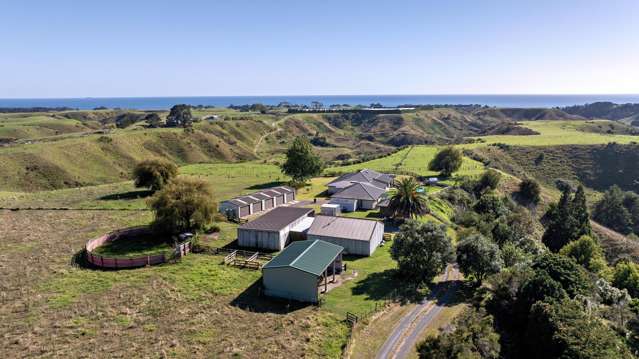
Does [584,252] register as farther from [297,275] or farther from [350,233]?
[297,275]

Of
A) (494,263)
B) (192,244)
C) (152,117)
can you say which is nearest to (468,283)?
(494,263)

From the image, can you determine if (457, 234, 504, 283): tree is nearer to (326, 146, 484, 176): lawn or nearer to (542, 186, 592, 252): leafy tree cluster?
(542, 186, 592, 252): leafy tree cluster

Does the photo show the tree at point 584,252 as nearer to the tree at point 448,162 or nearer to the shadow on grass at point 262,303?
the tree at point 448,162

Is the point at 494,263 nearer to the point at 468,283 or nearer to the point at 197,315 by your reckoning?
the point at 468,283

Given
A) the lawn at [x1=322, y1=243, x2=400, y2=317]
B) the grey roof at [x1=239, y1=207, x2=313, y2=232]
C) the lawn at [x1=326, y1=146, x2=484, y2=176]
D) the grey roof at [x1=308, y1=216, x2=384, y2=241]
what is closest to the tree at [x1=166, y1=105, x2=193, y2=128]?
the lawn at [x1=326, y1=146, x2=484, y2=176]

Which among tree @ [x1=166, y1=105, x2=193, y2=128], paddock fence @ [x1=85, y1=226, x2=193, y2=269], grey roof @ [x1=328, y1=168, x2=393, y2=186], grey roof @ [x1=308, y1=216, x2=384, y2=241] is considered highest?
tree @ [x1=166, y1=105, x2=193, y2=128]

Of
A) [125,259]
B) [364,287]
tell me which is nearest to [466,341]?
[364,287]

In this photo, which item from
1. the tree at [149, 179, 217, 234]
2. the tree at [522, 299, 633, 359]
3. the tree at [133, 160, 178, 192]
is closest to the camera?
the tree at [522, 299, 633, 359]
